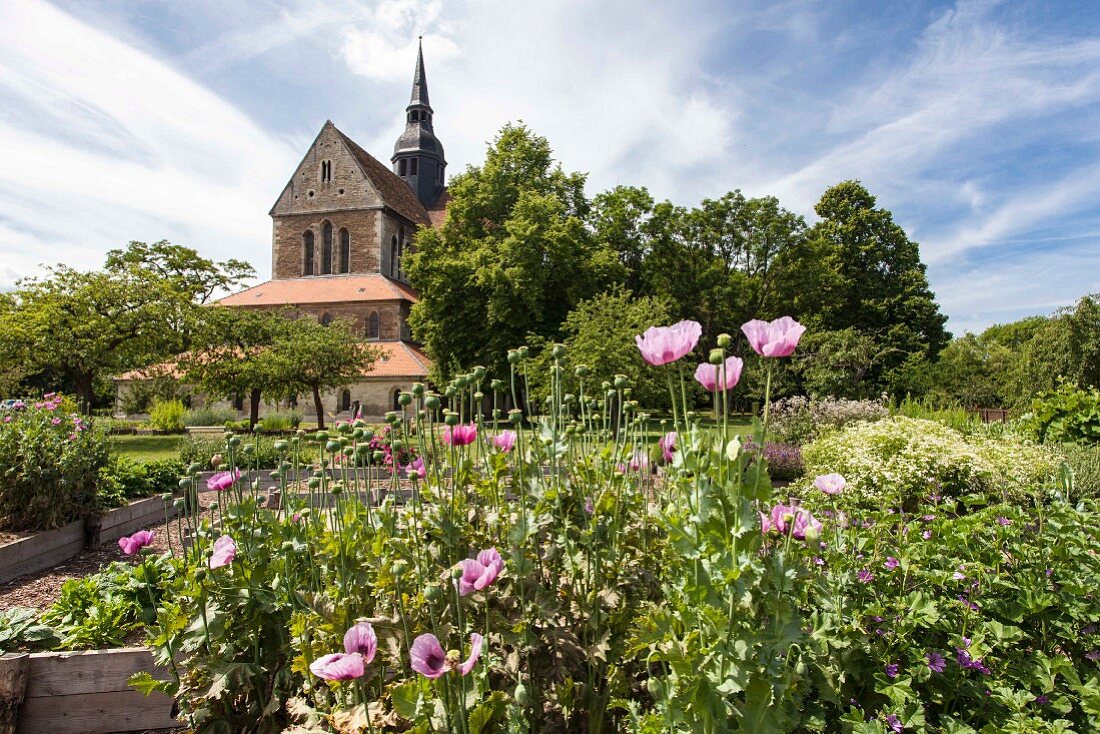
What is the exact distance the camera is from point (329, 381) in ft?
77.8

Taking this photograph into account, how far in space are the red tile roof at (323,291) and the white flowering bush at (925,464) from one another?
29.1 meters

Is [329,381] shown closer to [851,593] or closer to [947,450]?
[947,450]

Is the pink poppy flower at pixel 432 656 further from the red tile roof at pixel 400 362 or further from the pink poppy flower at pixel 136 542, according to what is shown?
the red tile roof at pixel 400 362

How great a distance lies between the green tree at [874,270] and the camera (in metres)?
30.0

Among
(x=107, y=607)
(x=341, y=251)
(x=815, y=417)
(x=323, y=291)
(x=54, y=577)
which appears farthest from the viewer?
(x=341, y=251)

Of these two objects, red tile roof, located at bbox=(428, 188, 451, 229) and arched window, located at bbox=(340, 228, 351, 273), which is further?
red tile roof, located at bbox=(428, 188, 451, 229)

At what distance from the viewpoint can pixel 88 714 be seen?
285cm

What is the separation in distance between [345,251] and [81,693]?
35.8m

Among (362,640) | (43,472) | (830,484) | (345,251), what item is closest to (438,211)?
(345,251)

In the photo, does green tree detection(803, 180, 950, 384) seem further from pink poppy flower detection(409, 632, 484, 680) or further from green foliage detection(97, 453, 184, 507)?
pink poppy flower detection(409, 632, 484, 680)

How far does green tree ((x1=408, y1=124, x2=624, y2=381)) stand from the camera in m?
22.3

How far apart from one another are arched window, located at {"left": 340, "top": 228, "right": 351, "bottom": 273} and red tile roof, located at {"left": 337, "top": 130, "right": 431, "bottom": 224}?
3040 millimetres

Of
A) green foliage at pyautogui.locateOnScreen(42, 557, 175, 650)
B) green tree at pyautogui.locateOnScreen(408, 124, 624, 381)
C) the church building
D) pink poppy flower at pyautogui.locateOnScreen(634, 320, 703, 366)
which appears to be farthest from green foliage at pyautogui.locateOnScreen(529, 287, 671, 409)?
the church building

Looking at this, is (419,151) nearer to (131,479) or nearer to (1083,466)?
(131,479)
